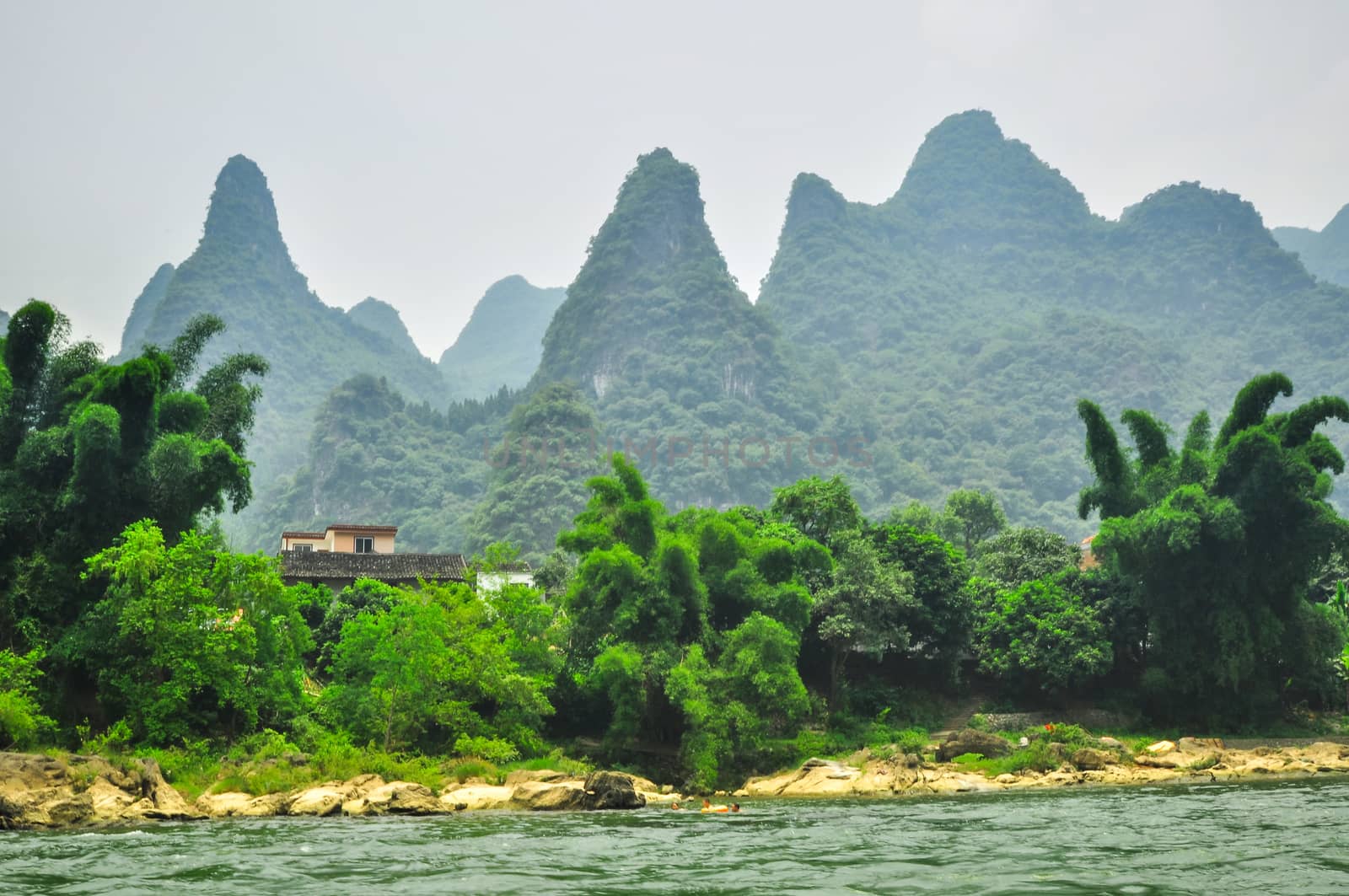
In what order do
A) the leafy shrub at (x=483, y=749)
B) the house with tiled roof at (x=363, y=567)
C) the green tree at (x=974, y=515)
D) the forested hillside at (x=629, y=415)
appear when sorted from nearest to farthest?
the leafy shrub at (x=483, y=749)
the house with tiled roof at (x=363, y=567)
the green tree at (x=974, y=515)
the forested hillside at (x=629, y=415)

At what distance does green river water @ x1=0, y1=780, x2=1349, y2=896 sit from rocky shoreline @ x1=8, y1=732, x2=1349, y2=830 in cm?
121

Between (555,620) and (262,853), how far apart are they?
18.8m

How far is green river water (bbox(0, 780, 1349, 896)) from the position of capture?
48.4 ft

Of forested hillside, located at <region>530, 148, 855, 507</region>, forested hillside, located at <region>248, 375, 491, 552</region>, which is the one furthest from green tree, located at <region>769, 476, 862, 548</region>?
forested hillside, located at <region>530, 148, 855, 507</region>

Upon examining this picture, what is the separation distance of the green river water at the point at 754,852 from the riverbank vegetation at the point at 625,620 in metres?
5.81

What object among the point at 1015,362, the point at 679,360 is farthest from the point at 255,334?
the point at 1015,362

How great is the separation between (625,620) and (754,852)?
14.3 meters

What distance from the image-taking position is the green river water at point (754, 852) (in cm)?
1477

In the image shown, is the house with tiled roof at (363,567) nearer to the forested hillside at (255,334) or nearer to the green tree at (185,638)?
the green tree at (185,638)

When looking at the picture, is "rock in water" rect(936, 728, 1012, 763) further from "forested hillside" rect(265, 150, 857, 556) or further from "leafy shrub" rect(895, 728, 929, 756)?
"forested hillside" rect(265, 150, 857, 556)

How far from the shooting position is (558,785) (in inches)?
1053

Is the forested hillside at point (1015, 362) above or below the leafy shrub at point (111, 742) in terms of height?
above

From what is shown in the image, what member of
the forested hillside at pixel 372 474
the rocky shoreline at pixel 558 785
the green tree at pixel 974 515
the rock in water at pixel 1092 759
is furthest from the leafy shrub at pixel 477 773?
the forested hillside at pixel 372 474

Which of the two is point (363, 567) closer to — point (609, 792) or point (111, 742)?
point (111, 742)
